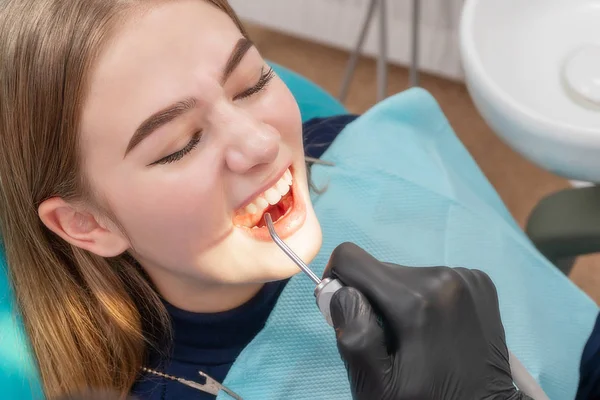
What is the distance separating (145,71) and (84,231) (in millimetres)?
267

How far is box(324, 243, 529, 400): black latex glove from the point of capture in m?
0.73

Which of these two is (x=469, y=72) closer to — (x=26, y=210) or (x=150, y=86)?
(x=150, y=86)

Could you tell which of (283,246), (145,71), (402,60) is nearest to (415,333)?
(283,246)

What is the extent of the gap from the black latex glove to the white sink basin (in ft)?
1.00

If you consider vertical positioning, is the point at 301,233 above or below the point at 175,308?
above

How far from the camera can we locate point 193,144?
80 cm

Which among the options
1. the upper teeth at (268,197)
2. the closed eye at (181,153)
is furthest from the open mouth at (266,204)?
the closed eye at (181,153)

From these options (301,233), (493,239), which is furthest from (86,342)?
(493,239)

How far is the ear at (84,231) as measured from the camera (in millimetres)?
880

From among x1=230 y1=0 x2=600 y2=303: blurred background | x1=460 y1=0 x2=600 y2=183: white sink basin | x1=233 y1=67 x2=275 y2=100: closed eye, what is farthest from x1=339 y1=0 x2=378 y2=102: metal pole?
x1=233 y1=67 x2=275 y2=100: closed eye

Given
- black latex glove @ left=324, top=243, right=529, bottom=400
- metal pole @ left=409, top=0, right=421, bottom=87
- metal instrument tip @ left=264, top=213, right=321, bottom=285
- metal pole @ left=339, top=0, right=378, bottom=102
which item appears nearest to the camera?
black latex glove @ left=324, top=243, right=529, bottom=400

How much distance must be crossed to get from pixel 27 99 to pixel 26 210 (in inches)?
6.7

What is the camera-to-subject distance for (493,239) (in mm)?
1167

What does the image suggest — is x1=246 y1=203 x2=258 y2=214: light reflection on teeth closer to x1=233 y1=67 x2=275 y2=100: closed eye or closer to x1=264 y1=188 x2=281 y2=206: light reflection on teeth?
x1=264 y1=188 x2=281 y2=206: light reflection on teeth
